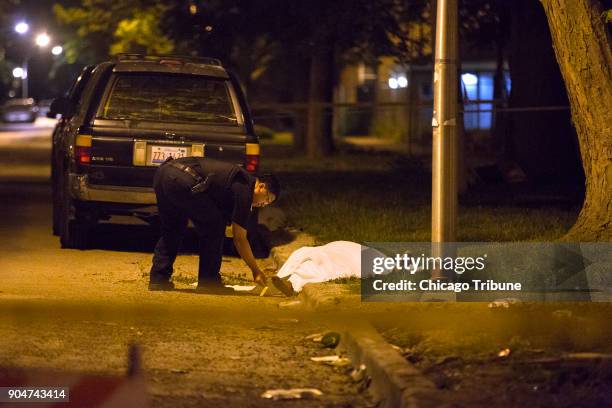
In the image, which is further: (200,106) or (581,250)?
(200,106)

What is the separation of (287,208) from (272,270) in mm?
4854

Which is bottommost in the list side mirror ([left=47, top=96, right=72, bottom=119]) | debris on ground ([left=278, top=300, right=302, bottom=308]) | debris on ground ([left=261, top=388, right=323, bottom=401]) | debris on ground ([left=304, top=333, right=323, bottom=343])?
debris on ground ([left=278, top=300, right=302, bottom=308])

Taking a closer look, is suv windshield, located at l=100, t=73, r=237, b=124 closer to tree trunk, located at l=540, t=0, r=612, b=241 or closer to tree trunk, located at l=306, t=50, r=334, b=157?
tree trunk, located at l=540, t=0, r=612, b=241

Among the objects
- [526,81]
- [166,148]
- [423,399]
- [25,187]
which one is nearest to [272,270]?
[166,148]

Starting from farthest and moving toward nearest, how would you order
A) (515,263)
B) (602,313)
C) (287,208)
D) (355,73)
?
(355,73) → (287,208) → (515,263) → (602,313)

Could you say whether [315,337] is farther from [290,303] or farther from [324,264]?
[324,264]

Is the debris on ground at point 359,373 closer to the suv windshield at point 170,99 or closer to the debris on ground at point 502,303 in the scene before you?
the debris on ground at point 502,303

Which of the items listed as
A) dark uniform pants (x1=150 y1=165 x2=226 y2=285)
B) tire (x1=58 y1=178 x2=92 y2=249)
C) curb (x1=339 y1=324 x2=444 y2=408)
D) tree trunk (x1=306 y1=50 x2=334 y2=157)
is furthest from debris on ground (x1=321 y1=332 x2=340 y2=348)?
tree trunk (x1=306 y1=50 x2=334 y2=157)

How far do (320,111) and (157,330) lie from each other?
2317cm

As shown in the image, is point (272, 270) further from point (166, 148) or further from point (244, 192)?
point (244, 192)

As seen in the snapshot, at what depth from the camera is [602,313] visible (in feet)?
30.6

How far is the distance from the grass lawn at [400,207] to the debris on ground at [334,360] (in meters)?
4.89

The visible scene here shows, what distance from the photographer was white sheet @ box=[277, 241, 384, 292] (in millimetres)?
Answer: 11102

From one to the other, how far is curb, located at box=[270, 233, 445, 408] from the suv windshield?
471 centimetres
